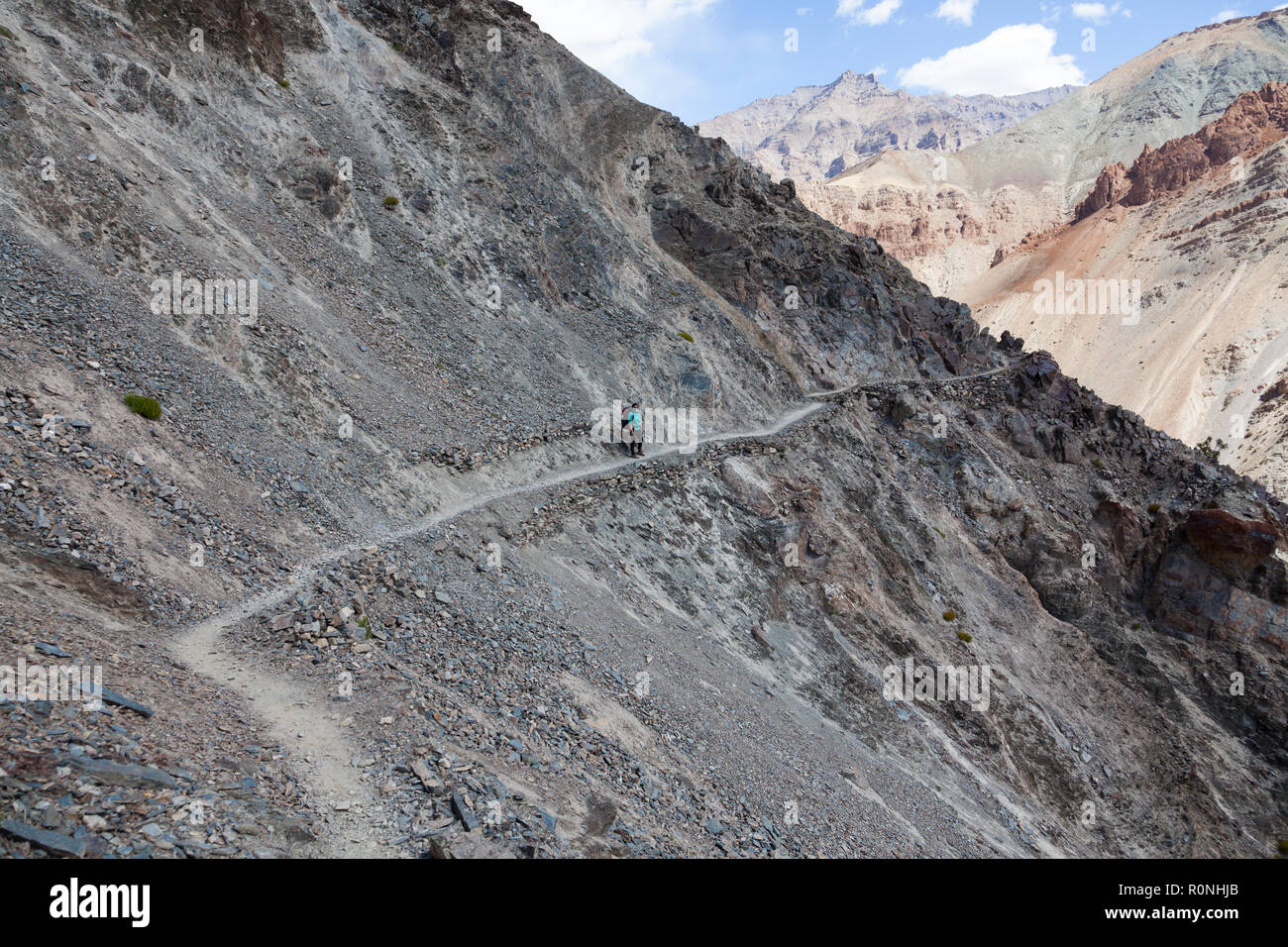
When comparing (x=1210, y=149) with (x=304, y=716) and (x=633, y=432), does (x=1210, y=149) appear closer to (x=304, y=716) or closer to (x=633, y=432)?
(x=633, y=432)

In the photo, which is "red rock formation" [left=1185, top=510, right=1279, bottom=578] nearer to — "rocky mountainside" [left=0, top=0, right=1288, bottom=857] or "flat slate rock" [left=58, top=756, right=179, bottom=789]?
"rocky mountainside" [left=0, top=0, right=1288, bottom=857]

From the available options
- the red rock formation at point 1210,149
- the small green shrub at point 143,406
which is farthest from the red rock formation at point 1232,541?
the red rock formation at point 1210,149

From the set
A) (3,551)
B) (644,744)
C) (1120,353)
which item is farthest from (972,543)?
(1120,353)

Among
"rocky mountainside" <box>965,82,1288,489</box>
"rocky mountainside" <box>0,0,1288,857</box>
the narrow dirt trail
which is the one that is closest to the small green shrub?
"rocky mountainside" <box>0,0,1288,857</box>

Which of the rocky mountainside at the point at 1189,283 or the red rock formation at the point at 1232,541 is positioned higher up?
the rocky mountainside at the point at 1189,283

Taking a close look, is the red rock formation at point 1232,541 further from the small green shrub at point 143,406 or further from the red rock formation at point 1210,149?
the red rock formation at point 1210,149

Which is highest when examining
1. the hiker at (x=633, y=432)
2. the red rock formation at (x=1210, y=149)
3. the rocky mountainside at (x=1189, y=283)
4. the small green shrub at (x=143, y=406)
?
the red rock formation at (x=1210, y=149)

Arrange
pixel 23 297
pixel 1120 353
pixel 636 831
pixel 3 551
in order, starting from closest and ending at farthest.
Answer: pixel 3 551
pixel 636 831
pixel 23 297
pixel 1120 353

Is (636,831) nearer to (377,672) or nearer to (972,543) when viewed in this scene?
(377,672)
